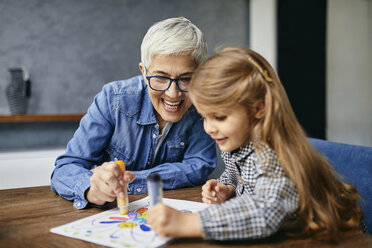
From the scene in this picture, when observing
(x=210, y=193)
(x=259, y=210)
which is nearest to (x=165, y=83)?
(x=210, y=193)

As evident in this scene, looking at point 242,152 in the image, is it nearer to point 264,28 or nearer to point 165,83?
point 165,83

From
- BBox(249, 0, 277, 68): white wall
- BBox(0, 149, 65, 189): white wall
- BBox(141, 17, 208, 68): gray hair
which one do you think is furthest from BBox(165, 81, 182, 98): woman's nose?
BBox(249, 0, 277, 68): white wall

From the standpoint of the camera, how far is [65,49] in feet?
10.6

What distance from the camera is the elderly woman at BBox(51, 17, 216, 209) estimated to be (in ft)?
4.00

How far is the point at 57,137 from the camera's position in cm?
330

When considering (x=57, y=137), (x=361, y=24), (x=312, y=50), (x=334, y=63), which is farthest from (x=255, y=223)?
(x=361, y=24)

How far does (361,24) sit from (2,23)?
4473mm

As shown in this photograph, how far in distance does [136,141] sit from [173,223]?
73cm

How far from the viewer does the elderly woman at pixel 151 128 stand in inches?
47.9

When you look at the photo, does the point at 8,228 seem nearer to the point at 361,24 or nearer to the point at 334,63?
the point at 334,63

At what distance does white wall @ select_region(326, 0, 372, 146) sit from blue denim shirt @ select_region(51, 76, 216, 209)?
11.2 feet

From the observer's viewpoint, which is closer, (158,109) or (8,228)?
(8,228)

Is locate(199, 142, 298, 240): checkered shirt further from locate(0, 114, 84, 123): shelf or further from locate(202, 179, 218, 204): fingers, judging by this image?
locate(0, 114, 84, 123): shelf

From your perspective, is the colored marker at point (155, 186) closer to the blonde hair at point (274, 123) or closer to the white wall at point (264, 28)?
the blonde hair at point (274, 123)
